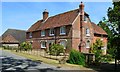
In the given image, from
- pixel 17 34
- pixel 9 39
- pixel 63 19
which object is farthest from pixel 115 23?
pixel 17 34

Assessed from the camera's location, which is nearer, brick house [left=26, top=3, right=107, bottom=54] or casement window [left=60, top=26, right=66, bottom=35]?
brick house [left=26, top=3, right=107, bottom=54]

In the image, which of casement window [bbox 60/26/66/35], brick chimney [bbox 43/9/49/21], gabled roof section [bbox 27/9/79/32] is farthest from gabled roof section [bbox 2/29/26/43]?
casement window [bbox 60/26/66/35]

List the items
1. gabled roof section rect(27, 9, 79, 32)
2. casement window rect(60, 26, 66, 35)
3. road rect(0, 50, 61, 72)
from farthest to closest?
casement window rect(60, 26, 66, 35), gabled roof section rect(27, 9, 79, 32), road rect(0, 50, 61, 72)

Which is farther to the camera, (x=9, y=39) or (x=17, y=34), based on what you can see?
(x=17, y=34)

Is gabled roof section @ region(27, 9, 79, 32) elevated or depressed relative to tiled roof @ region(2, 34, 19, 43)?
elevated

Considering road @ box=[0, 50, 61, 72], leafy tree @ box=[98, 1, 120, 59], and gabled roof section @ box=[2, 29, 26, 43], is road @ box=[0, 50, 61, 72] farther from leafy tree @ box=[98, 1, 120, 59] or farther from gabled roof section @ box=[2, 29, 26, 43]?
gabled roof section @ box=[2, 29, 26, 43]

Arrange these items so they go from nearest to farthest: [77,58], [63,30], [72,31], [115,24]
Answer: [115,24]
[77,58]
[72,31]
[63,30]

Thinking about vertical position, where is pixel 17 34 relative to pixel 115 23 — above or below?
above

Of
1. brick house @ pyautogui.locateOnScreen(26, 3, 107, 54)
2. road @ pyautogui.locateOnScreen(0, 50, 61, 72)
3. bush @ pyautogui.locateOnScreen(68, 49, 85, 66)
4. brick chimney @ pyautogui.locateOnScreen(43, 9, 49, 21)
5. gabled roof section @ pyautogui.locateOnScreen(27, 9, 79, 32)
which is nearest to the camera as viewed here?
road @ pyautogui.locateOnScreen(0, 50, 61, 72)

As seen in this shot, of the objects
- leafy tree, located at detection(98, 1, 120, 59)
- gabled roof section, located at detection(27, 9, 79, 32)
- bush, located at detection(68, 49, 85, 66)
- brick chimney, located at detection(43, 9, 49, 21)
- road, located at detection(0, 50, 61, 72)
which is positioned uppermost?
brick chimney, located at detection(43, 9, 49, 21)

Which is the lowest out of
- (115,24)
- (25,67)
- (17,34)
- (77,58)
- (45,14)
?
(25,67)

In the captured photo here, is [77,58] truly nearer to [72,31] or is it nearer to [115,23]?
[115,23]

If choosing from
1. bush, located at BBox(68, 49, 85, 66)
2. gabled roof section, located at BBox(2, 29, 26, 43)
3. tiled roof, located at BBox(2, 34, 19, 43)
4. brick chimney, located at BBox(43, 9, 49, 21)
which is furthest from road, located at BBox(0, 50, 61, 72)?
gabled roof section, located at BBox(2, 29, 26, 43)

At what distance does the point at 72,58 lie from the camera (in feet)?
82.3
